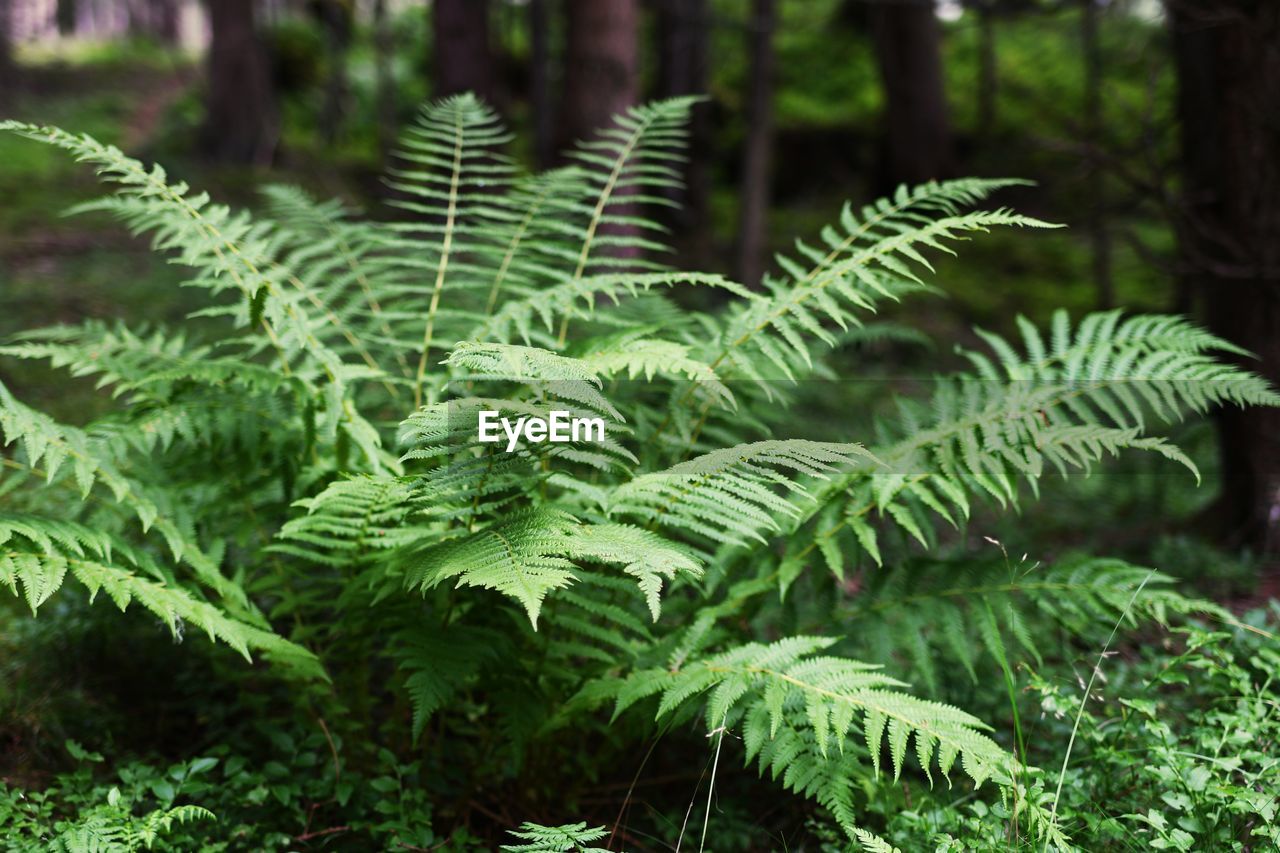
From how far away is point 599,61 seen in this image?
17.5 ft

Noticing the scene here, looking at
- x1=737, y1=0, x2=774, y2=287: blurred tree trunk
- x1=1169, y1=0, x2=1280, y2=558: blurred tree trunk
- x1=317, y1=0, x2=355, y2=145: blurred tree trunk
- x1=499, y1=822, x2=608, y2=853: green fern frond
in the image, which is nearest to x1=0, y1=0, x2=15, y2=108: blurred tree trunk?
x1=317, y1=0, x2=355, y2=145: blurred tree trunk

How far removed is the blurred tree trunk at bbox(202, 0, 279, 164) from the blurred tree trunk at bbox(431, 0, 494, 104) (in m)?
3.79

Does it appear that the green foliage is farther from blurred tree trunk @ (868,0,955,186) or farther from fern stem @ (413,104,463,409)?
blurred tree trunk @ (868,0,955,186)

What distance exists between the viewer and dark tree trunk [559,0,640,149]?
17.5 feet

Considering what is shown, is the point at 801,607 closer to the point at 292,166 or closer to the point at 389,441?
the point at 389,441

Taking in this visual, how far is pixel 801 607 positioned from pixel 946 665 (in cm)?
49

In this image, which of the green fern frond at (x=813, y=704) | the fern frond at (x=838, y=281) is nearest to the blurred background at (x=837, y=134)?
the fern frond at (x=838, y=281)

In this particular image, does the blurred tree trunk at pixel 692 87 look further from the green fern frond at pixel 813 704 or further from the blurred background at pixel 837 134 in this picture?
the green fern frond at pixel 813 704

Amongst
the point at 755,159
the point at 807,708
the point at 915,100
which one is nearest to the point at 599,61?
the point at 755,159

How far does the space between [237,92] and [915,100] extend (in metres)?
8.35

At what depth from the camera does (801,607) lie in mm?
2934

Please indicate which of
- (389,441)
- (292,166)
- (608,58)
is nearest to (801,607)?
(389,441)

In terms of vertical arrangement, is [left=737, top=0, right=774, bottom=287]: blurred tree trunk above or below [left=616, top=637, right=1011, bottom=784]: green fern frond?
above

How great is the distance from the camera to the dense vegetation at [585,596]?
1.74 m
